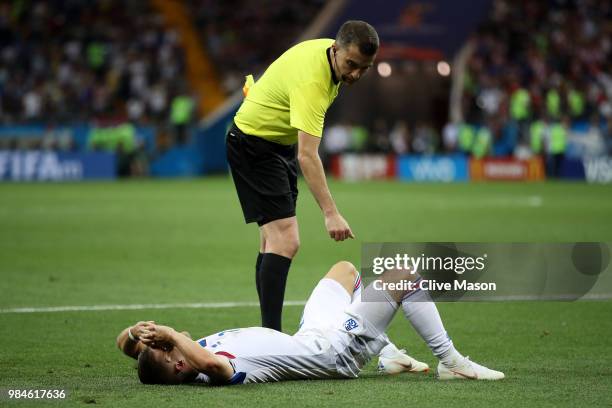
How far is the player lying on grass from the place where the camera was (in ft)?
19.8

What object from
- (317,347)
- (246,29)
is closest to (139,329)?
(317,347)

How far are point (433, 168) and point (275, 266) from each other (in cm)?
2597

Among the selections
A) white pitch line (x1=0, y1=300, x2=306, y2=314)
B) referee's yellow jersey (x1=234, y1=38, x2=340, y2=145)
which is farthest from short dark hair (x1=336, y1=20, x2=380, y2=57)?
white pitch line (x1=0, y1=300, x2=306, y2=314)

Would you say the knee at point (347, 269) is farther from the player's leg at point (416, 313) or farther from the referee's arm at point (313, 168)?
the player's leg at point (416, 313)

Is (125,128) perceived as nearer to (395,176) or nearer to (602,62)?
(395,176)

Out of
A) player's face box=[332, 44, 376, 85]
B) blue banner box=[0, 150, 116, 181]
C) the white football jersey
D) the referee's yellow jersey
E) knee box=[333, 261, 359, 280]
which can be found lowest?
blue banner box=[0, 150, 116, 181]

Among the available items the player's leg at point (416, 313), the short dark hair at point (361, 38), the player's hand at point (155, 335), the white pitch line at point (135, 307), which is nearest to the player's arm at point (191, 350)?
the player's hand at point (155, 335)

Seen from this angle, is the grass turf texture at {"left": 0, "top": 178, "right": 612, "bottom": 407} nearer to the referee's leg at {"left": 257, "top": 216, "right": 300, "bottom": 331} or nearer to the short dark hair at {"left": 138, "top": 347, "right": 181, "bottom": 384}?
the short dark hair at {"left": 138, "top": 347, "right": 181, "bottom": 384}

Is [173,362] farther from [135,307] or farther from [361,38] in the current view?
[135,307]

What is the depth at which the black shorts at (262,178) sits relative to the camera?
7.14 metres

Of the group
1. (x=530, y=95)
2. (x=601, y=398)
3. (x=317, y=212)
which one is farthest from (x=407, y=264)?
(x=530, y=95)

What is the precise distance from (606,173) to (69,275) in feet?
70.9

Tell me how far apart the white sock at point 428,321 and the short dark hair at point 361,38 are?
1435mm

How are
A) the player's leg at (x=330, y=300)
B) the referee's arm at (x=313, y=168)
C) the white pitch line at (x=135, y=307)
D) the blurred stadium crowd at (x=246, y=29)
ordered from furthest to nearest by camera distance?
1. the blurred stadium crowd at (x=246, y=29)
2. the white pitch line at (x=135, y=307)
3. the referee's arm at (x=313, y=168)
4. the player's leg at (x=330, y=300)
